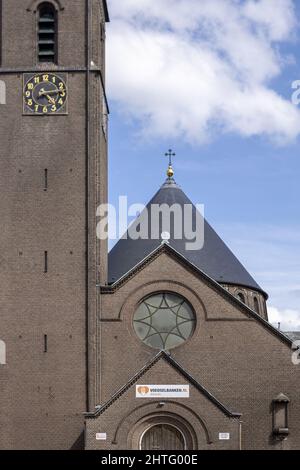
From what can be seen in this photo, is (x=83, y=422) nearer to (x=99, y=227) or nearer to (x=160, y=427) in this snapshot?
(x=160, y=427)

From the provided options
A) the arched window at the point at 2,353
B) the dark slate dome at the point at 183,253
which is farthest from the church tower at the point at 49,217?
the dark slate dome at the point at 183,253

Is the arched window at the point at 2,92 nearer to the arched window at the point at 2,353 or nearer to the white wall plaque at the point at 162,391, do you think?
the arched window at the point at 2,353

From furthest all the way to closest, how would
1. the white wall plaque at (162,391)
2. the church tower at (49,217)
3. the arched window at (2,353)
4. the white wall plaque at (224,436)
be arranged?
the arched window at (2,353) → the church tower at (49,217) → the white wall plaque at (162,391) → the white wall plaque at (224,436)

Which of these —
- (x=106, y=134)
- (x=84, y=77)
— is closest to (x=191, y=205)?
(x=106, y=134)

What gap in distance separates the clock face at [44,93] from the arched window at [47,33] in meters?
0.88

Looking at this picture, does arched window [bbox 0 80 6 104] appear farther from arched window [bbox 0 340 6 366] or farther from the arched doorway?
the arched doorway

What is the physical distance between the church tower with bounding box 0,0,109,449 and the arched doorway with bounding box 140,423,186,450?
2.33m

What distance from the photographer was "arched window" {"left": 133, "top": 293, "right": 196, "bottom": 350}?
4638 centimetres

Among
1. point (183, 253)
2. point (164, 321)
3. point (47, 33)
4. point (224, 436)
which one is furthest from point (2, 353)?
point (183, 253)

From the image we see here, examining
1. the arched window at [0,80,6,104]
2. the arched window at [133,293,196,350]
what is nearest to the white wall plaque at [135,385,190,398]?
the arched window at [133,293,196,350]

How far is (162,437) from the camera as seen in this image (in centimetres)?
4391

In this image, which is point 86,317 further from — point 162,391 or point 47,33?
point 47,33

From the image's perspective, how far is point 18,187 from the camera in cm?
4622

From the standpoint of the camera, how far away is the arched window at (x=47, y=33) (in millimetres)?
47375
